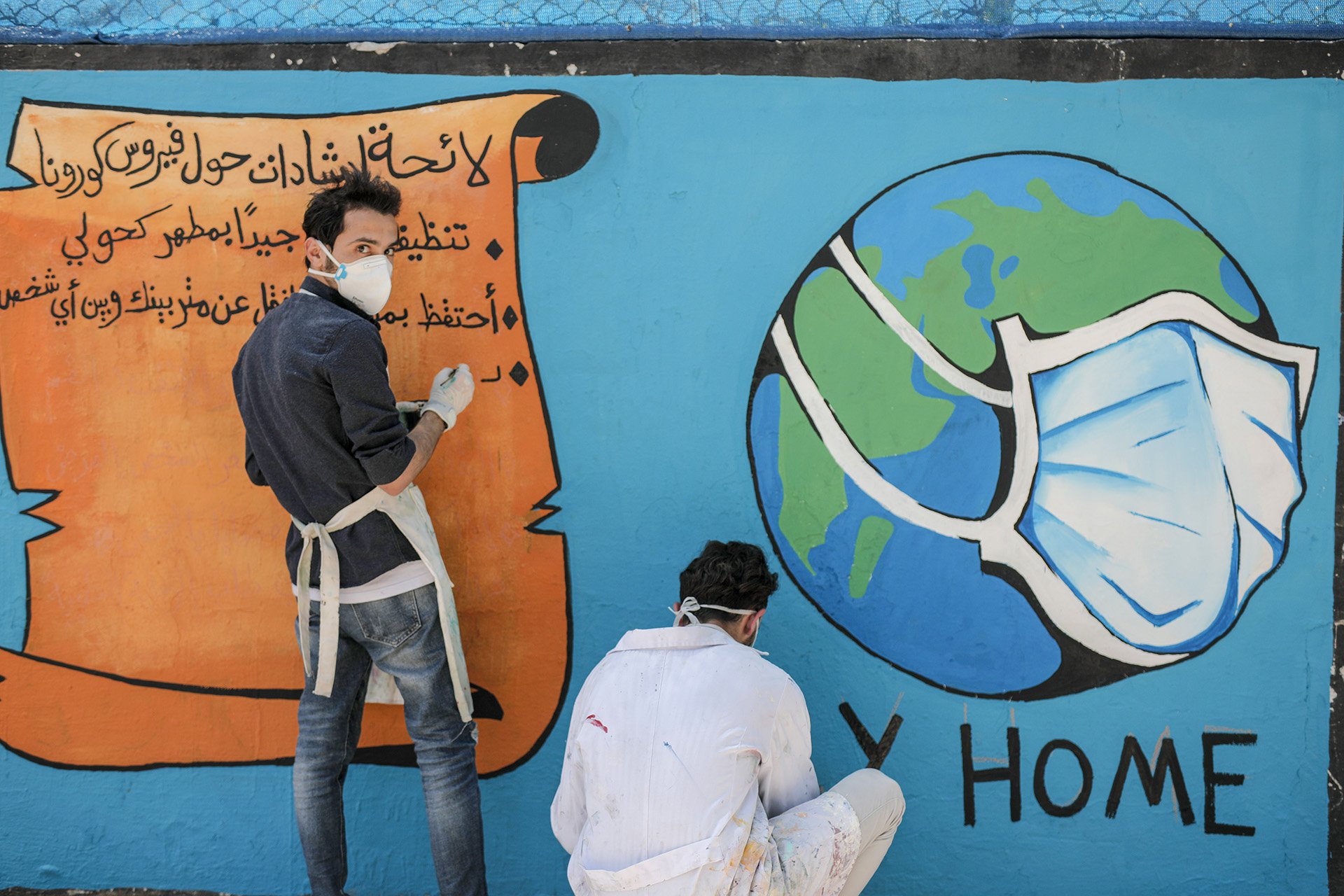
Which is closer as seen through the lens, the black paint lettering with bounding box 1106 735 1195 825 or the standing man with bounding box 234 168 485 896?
the standing man with bounding box 234 168 485 896

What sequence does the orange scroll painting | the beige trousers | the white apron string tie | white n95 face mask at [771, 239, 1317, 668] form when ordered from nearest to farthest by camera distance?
the beige trousers < the white apron string tie < white n95 face mask at [771, 239, 1317, 668] < the orange scroll painting

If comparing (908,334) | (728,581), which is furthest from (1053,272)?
(728,581)

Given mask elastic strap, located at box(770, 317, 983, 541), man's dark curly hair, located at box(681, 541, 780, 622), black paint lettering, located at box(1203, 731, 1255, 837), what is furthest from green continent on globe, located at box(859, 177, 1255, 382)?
black paint lettering, located at box(1203, 731, 1255, 837)

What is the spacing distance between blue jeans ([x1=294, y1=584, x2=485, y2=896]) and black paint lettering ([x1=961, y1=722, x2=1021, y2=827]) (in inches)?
53.4

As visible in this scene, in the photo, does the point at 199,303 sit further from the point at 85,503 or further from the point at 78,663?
the point at 78,663

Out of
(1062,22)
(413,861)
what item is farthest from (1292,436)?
(413,861)

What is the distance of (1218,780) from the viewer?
2.76 m

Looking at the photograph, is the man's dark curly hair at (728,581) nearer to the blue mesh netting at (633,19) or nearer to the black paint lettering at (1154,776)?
the black paint lettering at (1154,776)

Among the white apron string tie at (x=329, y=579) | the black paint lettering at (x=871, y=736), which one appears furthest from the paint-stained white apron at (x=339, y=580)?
the black paint lettering at (x=871, y=736)

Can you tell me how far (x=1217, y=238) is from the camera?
2.77 m

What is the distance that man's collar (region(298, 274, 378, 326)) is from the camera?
92.5 inches

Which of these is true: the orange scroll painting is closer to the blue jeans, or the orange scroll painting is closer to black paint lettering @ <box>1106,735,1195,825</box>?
the blue jeans

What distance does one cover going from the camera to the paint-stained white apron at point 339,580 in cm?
235

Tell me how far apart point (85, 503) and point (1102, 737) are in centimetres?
304
